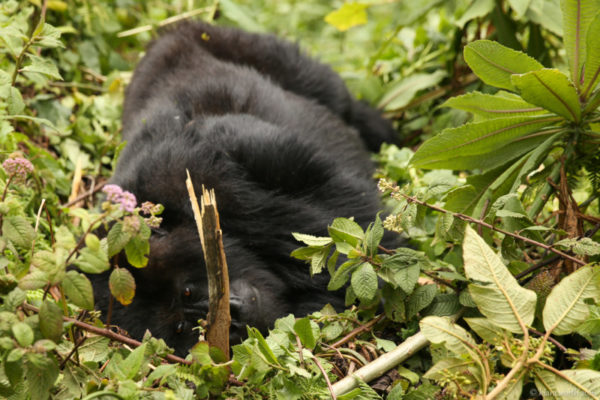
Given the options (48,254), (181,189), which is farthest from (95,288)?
(48,254)

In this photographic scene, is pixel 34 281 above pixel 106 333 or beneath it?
above

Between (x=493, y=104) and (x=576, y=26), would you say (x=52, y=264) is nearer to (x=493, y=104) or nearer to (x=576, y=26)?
(x=493, y=104)

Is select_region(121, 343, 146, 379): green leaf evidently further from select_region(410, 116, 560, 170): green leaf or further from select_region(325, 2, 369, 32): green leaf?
A: select_region(325, 2, 369, 32): green leaf

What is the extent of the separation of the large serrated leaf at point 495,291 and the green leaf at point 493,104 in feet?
1.39

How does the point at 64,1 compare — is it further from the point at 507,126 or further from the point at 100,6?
the point at 507,126

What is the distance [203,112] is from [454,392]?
5.16 ft

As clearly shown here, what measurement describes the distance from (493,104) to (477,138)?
3.6 inches

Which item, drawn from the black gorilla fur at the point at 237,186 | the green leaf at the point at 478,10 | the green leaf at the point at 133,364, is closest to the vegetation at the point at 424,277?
the green leaf at the point at 133,364

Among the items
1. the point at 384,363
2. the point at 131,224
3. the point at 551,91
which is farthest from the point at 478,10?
the point at 131,224

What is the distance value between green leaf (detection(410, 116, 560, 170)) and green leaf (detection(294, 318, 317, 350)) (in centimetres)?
50

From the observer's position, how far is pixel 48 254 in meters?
1.09

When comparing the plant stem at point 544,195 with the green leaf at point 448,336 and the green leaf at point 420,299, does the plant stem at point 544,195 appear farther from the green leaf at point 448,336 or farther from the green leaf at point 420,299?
the green leaf at point 448,336

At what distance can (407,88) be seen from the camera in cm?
309

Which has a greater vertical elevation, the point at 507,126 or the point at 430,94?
the point at 507,126
